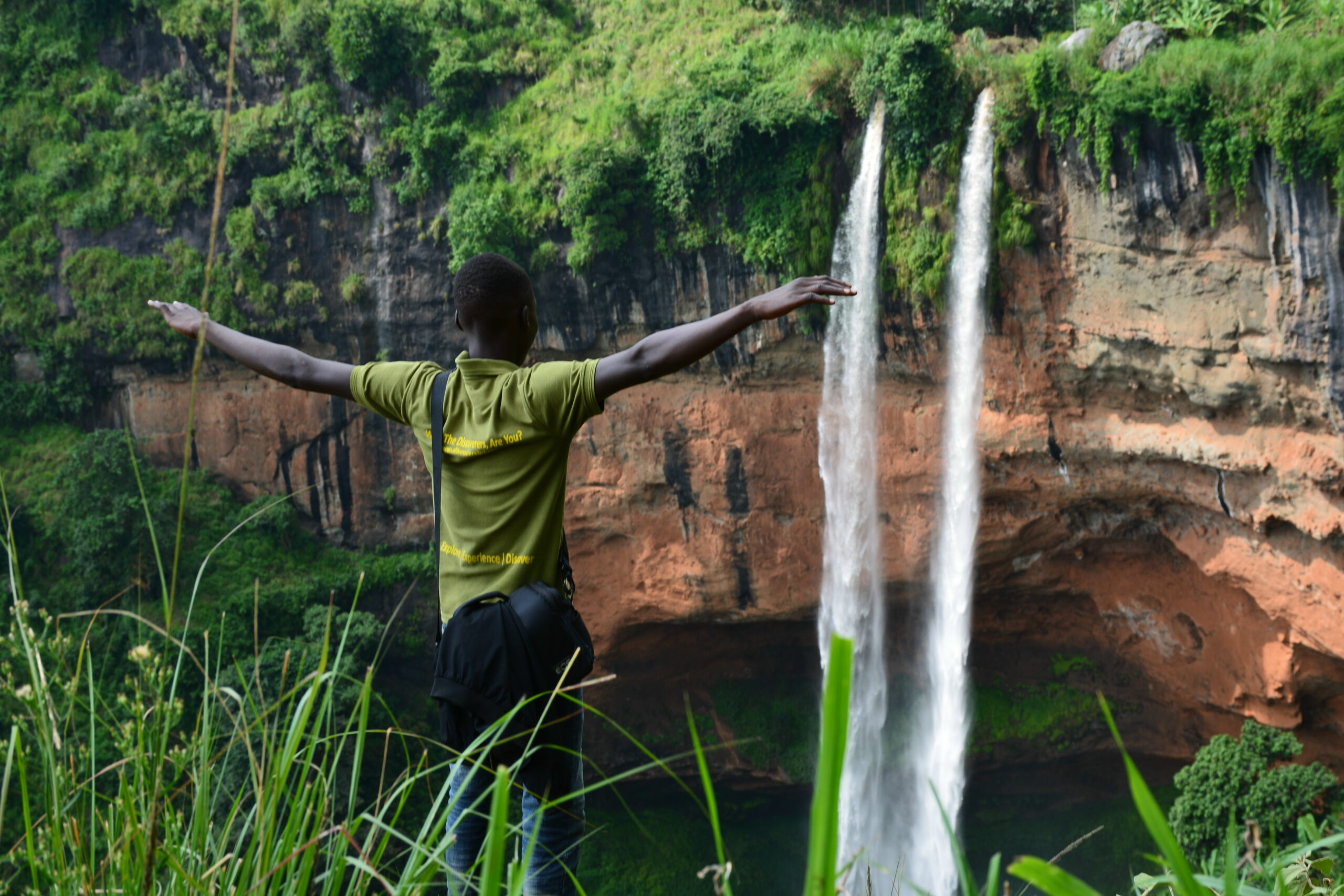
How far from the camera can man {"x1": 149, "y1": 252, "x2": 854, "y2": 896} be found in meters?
1.89

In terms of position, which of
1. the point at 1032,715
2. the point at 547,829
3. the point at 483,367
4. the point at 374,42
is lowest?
the point at 1032,715

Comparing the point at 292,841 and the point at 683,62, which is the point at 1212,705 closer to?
the point at 683,62

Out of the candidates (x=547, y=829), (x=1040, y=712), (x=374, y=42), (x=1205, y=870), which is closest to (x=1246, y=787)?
(x=1040, y=712)

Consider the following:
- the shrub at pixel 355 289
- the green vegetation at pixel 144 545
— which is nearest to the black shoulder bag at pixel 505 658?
the green vegetation at pixel 144 545

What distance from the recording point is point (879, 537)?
14.1 m

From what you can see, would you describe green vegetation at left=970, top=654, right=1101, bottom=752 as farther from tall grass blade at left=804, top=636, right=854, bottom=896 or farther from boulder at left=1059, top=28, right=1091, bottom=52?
tall grass blade at left=804, top=636, right=854, bottom=896

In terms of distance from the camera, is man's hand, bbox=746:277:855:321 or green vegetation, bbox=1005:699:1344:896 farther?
man's hand, bbox=746:277:855:321

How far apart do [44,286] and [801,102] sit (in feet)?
41.4

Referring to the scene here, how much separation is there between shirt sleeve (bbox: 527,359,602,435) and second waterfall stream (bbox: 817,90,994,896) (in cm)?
1089

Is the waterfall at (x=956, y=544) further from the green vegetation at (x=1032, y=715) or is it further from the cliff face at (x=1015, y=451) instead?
the green vegetation at (x=1032, y=715)

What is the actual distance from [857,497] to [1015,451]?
7.90ft

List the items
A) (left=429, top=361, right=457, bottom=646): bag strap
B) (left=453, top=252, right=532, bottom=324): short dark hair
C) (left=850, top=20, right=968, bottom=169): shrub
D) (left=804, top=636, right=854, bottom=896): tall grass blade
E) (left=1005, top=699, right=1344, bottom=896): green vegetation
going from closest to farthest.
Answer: (left=804, top=636, right=854, bottom=896): tall grass blade < (left=1005, top=699, right=1344, bottom=896): green vegetation < (left=429, top=361, right=457, bottom=646): bag strap < (left=453, top=252, right=532, bottom=324): short dark hair < (left=850, top=20, right=968, bottom=169): shrub

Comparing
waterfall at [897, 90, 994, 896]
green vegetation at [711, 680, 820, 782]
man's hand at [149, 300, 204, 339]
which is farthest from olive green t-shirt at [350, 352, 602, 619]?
green vegetation at [711, 680, 820, 782]

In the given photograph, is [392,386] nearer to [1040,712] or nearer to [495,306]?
[495,306]
